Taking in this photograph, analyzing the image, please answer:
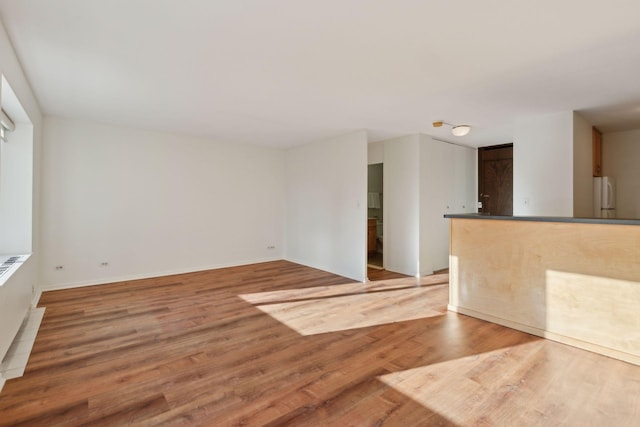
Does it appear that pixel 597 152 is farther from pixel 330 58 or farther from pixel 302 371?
pixel 302 371

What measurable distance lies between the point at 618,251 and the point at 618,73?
1659 mm

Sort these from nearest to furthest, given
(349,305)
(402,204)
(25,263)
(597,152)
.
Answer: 1. (25,263)
2. (349,305)
3. (597,152)
4. (402,204)

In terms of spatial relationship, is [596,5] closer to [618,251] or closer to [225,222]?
[618,251]

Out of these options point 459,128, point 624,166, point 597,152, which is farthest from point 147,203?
point 624,166

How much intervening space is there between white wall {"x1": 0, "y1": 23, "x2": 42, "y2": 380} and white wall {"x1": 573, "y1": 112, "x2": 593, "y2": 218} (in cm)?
585

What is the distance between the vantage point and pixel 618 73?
288 centimetres

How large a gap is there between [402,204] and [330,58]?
3.45 meters

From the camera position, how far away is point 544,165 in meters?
4.23

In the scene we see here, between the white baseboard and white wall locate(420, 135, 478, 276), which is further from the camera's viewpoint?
white wall locate(420, 135, 478, 276)

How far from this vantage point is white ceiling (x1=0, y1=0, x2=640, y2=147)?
2002 millimetres

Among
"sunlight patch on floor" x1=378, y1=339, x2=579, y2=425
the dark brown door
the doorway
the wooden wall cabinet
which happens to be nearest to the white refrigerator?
the wooden wall cabinet

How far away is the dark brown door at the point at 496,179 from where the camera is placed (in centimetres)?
645

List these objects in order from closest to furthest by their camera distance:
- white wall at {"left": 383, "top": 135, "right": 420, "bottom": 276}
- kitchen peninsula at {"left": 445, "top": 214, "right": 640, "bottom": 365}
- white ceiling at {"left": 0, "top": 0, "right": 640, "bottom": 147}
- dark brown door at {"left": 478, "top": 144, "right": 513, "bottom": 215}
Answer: white ceiling at {"left": 0, "top": 0, "right": 640, "bottom": 147} < kitchen peninsula at {"left": 445, "top": 214, "right": 640, "bottom": 365} < white wall at {"left": 383, "top": 135, "right": 420, "bottom": 276} < dark brown door at {"left": 478, "top": 144, "right": 513, "bottom": 215}

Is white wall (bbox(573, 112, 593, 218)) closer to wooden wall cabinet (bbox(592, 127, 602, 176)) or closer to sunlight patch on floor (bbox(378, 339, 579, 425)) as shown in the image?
wooden wall cabinet (bbox(592, 127, 602, 176))
